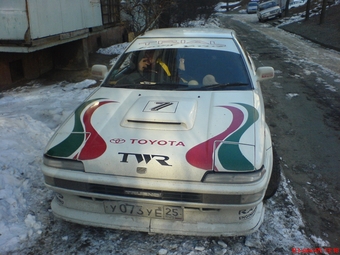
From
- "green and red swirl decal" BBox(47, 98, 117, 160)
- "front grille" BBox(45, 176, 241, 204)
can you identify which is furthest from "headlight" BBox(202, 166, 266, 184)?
"green and red swirl decal" BBox(47, 98, 117, 160)

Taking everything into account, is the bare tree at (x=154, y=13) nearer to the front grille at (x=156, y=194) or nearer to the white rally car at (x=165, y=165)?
the white rally car at (x=165, y=165)

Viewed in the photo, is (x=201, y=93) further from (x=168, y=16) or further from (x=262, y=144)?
(x=168, y=16)

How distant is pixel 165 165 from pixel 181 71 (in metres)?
1.70

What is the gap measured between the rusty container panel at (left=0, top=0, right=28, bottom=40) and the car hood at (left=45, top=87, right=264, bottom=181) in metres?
4.66

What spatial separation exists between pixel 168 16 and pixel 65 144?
17.0 m

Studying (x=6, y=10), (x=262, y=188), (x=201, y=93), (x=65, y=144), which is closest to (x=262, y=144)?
(x=262, y=188)

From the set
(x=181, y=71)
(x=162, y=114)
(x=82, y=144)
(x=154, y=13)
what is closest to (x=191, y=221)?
(x=162, y=114)

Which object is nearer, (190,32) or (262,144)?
(262,144)

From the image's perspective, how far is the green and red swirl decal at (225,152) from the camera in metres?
2.49

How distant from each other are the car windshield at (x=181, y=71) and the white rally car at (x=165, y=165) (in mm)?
374

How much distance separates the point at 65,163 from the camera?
267 centimetres

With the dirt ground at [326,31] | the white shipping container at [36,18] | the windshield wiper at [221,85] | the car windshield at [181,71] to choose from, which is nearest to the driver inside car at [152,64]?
the car windshield at [181,71]

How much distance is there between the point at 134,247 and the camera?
9.14 feet

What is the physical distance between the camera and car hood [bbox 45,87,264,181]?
251cm
